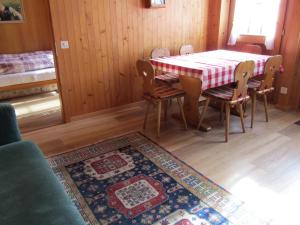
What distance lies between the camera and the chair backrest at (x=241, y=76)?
8.36 ft

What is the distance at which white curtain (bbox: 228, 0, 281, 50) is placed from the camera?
3651 mm

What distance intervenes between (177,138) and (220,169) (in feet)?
2.33

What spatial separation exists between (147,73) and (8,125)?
1458 mm

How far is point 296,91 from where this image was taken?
3.57 m

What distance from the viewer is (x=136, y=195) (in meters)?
1.99

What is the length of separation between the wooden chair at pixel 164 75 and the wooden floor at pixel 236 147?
1.73 feet

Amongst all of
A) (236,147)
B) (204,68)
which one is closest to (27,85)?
(204,68)

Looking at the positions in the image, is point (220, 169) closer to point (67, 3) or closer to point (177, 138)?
point (177, 138)

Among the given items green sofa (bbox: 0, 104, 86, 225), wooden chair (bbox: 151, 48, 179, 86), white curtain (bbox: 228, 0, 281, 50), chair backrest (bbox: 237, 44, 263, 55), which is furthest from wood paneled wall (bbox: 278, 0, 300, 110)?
green sofa (bbox: 0, 104, 86, 225)

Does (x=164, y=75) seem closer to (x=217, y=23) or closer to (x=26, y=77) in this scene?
(x=217, y=23)

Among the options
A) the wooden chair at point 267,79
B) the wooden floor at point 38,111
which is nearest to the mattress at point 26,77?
the wooden floor at point 38,111

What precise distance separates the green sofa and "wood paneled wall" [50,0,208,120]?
1.46 meters

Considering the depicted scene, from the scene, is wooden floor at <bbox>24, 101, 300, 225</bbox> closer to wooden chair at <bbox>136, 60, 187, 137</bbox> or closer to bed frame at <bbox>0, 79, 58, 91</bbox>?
wooden chair at <bbox>136, 60, 187, 137</bbox>

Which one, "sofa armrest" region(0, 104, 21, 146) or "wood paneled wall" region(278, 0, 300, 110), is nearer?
"sofa armrest" region(0, 104, 21, 146)
